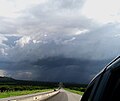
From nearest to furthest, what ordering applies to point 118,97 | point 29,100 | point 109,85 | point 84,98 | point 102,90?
point 118,97 < point 109,85 < point 102,90 < point 84,98 < point 29,100

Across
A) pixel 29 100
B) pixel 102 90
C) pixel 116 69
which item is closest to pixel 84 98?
pixel 102 90

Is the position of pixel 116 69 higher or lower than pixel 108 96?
higher

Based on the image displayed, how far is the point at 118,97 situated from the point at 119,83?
0.43ft

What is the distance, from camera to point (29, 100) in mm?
44688

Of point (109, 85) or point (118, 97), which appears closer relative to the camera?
point (118, 97)

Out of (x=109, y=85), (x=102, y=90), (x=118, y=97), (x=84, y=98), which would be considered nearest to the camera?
(x=118, y=97)

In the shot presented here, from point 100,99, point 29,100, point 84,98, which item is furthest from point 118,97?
point 29,100

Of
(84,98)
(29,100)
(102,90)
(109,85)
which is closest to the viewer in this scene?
(109,85)

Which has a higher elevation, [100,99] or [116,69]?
[116,69]

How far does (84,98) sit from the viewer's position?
512cm

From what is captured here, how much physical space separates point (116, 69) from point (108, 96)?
228mm

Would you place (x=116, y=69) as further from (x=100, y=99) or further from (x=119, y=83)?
(x=100, y=99)

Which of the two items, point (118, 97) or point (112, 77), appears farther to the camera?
point (112, 77)

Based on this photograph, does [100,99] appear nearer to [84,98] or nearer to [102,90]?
[102,90]
